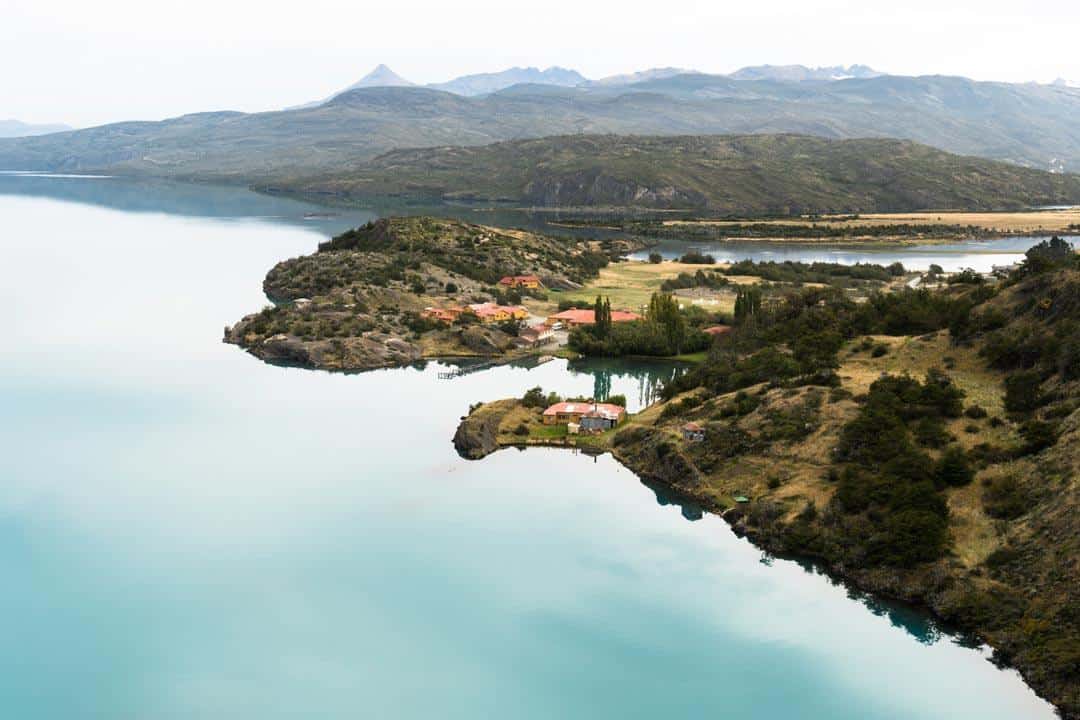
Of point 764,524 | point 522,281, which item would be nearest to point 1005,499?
point 764,524

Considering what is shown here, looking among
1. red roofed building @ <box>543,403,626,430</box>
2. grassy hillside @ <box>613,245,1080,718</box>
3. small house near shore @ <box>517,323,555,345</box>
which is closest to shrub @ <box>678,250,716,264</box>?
small house near shore @ <box>517,323,555,345</box>

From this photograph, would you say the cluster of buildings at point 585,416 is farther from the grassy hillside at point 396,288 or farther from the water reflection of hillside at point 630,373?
the grassy hillside at point 396,288

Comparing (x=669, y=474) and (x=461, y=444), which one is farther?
(x=461, y=444)

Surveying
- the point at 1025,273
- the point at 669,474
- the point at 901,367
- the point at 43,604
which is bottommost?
the point at 43,604

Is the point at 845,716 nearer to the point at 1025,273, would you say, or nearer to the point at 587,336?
the point at 1025,273

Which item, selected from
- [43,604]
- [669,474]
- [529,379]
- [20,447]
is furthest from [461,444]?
[20,447]

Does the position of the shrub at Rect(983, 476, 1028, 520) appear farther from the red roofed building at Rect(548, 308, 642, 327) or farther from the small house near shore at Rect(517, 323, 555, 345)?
the red roofed building at Rect(548, 308, 642, 327)
